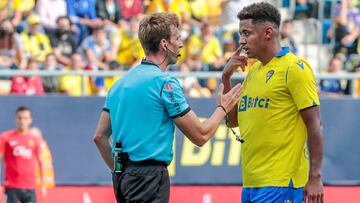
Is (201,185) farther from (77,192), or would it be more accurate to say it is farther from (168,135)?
(168,135)

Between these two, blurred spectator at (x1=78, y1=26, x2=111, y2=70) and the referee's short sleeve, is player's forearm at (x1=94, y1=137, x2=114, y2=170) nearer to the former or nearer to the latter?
the referee's short sleeve

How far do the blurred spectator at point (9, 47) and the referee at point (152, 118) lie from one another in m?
9.03

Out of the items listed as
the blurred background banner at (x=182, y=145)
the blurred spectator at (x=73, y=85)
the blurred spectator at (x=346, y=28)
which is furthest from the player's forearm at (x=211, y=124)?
the blurred spectator at (x=346, y=28)

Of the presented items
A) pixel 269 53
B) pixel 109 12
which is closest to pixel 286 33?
pixel 109 12

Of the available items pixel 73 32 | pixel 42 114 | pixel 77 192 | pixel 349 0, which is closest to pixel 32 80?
pixel 42 114

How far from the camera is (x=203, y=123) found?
5.90 metres

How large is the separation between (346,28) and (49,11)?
5.57 metres

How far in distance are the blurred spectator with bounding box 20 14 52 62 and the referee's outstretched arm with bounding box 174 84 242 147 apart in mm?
9591

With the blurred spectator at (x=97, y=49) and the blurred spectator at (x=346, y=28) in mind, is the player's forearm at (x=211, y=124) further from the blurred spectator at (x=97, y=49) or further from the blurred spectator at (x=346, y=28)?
the blurred spectator at (x=346, y=28)

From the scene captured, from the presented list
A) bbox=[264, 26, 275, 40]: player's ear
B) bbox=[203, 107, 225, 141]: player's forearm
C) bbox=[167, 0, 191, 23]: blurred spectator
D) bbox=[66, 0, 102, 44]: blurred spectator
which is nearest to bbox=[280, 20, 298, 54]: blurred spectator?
bbox=[167, 0, 191, 23]: blurred spectator

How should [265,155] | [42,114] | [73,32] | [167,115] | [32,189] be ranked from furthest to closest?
1. [73,32]
2. [42,114]
3. [32,189]
4. [265,155]
5. [167,115]

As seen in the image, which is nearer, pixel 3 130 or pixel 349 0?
pixel 3 130

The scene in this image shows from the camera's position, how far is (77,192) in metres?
13.0

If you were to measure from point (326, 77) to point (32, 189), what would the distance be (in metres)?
4.66
